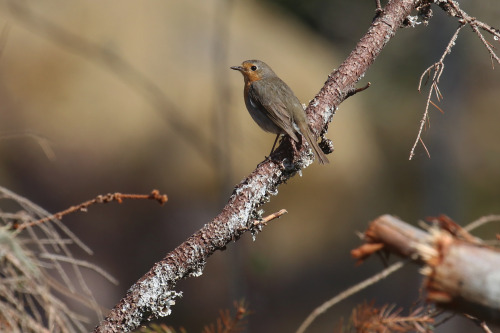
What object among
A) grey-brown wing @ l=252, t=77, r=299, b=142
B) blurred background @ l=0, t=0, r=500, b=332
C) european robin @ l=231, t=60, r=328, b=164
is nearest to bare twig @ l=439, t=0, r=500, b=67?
european robin @ l=231, t=60, r=328, b=164

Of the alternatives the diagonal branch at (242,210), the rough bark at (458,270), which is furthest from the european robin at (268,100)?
the rough bark at (458,270)

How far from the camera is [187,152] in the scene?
6371 mm

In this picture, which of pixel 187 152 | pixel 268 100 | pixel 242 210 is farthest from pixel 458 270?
pixel 187 152

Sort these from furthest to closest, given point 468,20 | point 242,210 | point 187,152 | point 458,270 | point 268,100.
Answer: point 187,152
point 268,100
point 468,20
point 242,210
point 458,270

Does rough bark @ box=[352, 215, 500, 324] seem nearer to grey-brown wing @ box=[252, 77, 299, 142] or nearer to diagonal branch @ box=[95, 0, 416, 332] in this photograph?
diagonal branch @ box=[95, 0, 416, 332]

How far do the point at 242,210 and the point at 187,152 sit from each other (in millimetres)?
4778

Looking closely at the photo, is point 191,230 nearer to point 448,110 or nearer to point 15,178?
point 15,178

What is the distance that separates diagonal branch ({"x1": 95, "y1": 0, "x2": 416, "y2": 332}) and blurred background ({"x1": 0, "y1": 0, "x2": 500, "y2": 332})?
11.3ft

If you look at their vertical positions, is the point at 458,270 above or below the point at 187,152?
below

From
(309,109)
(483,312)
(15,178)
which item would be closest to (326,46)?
(15,178)

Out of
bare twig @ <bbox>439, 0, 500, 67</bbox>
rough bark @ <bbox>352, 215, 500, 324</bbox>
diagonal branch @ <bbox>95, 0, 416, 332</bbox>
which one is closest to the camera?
rough bark @ <bbox>352, 215, 500, 324</bbox>

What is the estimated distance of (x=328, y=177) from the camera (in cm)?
679

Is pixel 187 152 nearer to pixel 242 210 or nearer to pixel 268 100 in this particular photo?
pixel 268 100

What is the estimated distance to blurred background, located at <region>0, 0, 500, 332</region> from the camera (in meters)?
6.08
